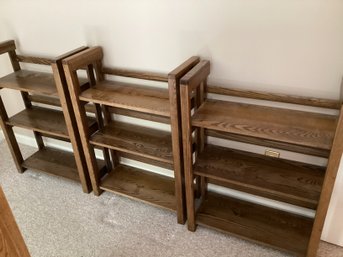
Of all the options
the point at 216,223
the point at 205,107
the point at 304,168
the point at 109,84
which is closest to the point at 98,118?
the point at 109,84

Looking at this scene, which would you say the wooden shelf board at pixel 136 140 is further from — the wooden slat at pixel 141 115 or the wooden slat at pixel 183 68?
the wooden slat at pixel 183 68

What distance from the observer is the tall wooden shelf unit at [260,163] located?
140 centimetres

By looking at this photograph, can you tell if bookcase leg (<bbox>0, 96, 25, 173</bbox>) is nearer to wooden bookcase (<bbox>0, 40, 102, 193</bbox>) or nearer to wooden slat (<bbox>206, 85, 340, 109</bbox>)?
wooden bookcase (<bbox>0, 40, 102, 193</bbox>)

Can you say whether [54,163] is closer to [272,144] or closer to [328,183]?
[272,144]

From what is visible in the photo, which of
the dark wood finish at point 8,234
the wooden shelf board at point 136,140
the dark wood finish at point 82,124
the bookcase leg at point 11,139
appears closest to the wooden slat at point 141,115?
the wooden shelf board at point 136,140

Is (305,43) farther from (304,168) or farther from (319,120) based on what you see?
(304,168)

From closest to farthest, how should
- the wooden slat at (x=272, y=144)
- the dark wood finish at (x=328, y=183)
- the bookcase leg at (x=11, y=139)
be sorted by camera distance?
the dark wood finish at (x=328, y=183) → the wooden slat at (x=272, y=144) → the bookcase leg at (x=11, y=139)

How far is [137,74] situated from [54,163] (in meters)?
1.15

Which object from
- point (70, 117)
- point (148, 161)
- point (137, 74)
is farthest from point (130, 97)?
point (148, 161)

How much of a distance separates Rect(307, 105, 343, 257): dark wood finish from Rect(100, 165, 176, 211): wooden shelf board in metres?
0.81

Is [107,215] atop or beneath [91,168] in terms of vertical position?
beneath

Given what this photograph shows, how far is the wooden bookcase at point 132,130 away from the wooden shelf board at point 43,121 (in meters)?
0.18

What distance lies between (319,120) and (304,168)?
327 millimetres

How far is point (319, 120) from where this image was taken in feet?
4.80
